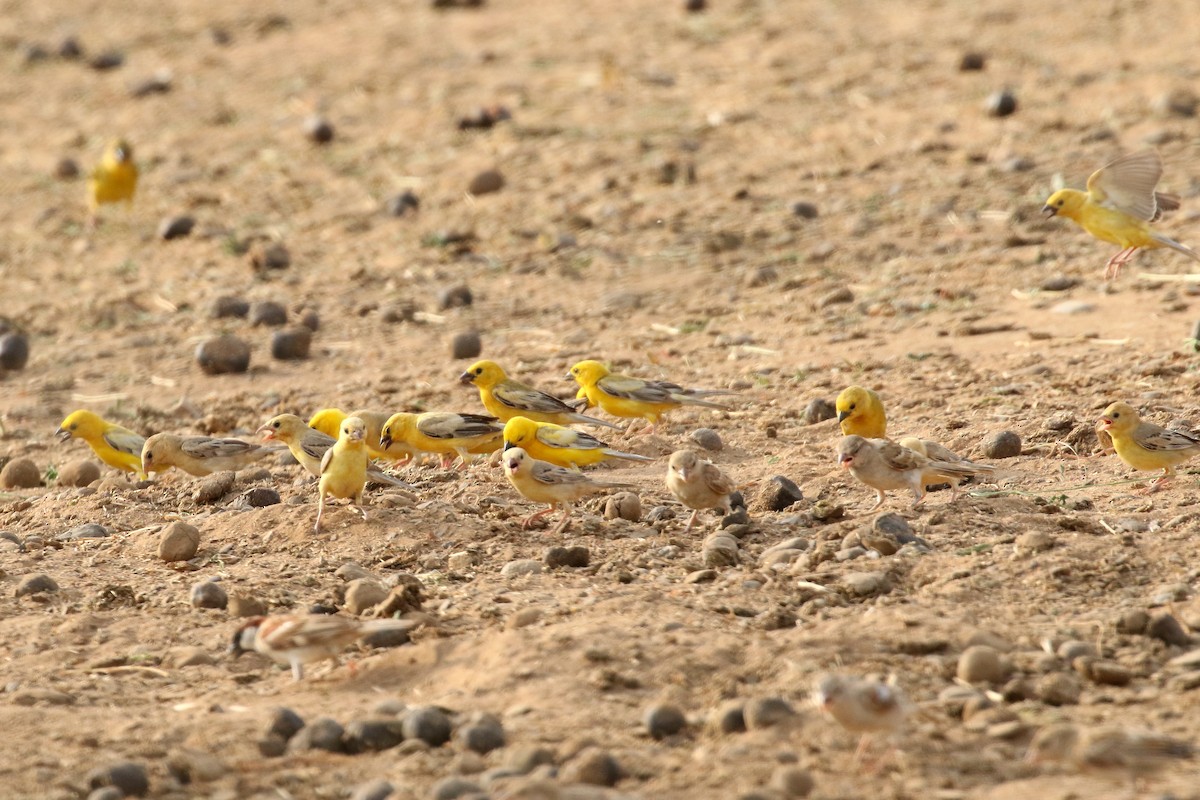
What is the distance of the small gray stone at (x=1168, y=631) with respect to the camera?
249 inches

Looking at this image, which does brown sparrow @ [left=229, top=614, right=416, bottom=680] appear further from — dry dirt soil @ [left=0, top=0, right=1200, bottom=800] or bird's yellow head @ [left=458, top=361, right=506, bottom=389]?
bird's yellow head @ [left=458, top=361, right=506, bottom=389]

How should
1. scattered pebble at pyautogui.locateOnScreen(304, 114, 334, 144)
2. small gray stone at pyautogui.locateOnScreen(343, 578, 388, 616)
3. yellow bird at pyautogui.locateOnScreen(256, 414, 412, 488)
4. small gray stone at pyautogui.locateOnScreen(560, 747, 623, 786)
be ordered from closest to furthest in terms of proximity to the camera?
small gray stone at pyautogui.locateOnScreen(560, 747, 623, 786), small gray stone at pyautogui.locateOnScreen(343, 578, 388, 616), yellow bird at pyautogui.locateOnScreen(256, 414, 412, 488), scattered pebble at pyautogui.locateOnScreen(304, 114, 334, 144)

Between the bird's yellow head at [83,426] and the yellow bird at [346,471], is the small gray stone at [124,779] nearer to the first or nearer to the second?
the yellow bird at [346,471]

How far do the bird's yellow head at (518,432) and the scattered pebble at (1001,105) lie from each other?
26.5ft

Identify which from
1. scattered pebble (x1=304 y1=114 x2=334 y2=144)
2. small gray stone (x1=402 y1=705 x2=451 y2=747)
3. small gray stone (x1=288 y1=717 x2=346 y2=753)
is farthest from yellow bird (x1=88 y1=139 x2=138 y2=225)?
small gray stone (x1=402 y1=705 x2=451 y2=747)

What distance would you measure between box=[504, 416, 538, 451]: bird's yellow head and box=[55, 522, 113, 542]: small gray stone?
2.18 meters

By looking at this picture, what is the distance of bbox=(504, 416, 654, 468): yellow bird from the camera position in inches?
360

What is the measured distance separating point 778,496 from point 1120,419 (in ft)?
5.70

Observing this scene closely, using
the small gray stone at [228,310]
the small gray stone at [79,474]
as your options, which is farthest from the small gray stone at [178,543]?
the small gray stone at [228,310]

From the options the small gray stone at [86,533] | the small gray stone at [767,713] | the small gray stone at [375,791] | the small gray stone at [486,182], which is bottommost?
the small gray stone at [86,533]

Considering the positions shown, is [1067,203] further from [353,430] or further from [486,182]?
[486,182]

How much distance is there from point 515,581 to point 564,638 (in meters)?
1.01

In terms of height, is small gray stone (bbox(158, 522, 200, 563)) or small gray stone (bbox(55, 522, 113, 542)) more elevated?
small gray stone (bbox(158, 522, 200, 563))

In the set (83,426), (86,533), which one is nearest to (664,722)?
(86,533)
